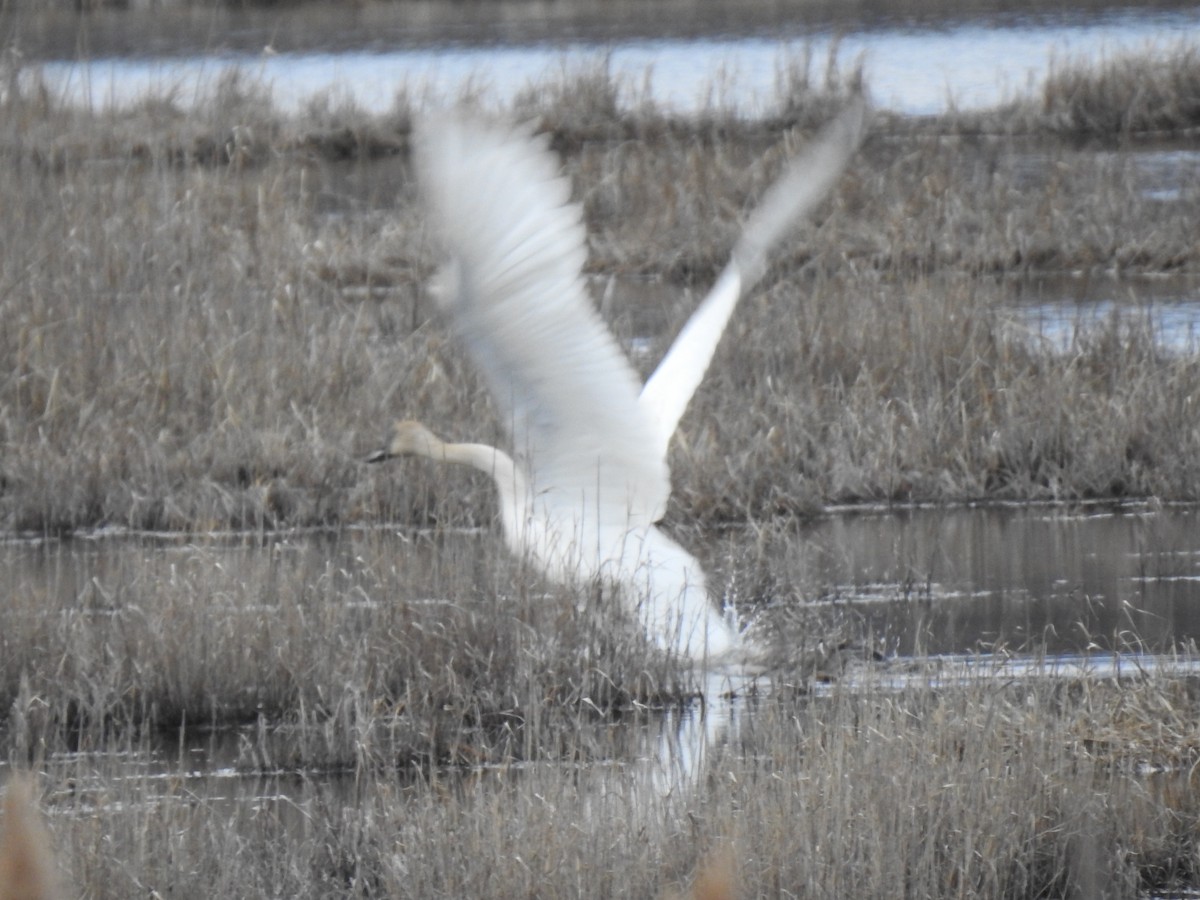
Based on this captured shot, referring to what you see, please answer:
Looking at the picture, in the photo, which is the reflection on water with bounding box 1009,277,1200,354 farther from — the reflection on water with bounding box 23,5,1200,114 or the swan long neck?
the reflection on water with bounding box 23,5,1200,114

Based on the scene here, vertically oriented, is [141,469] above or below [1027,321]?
below

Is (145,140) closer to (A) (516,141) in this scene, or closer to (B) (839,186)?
(B) (839,186)

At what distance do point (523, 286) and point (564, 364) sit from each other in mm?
319

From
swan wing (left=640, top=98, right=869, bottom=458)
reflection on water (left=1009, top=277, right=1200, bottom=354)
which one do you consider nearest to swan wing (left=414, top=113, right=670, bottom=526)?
swan wing (left=640, top=98, right=869, bottom=458)

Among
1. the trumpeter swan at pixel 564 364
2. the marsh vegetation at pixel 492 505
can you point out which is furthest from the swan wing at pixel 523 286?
the marsh vegetation at pixel 492 505

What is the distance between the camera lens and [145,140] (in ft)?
53.6

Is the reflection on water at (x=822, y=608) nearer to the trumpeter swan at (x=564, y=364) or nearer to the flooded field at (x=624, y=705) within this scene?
the flooded field at (x=624, y=705)

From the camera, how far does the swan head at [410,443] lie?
6598mm

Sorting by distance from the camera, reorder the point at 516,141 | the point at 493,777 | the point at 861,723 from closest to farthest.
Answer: the point at 861,723 → the point at 493,777 → the point at 516,141

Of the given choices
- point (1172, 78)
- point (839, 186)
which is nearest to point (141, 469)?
point (839, 186)

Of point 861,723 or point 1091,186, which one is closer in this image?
point 861,723

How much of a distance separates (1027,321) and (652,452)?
5.42m

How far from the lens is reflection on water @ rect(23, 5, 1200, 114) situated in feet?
62.4

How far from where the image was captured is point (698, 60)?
2389cm
